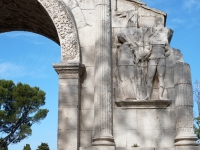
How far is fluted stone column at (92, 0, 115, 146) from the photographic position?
8712 mm

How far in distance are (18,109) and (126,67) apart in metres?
25.3

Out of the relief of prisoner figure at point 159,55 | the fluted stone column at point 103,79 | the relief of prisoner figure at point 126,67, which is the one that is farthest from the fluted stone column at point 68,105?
the relief of prisoner figure at point 159,55

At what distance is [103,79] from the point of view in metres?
9.19

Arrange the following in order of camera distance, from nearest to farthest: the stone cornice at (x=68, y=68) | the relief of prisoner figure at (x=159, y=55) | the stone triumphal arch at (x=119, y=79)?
the stone triumphal arch at (x=119, y=79)
the stone cornice at (x=68, y=68)
the relief of prisoner figure at (x=159, y=55)

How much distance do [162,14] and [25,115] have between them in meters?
26.1

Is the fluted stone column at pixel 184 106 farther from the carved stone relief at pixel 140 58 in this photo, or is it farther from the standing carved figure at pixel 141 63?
the standing carved figure at pixel 141 63

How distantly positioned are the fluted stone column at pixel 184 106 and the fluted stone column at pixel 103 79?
190 centimetres

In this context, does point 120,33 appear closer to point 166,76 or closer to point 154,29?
point 154,29

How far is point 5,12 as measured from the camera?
476 inches

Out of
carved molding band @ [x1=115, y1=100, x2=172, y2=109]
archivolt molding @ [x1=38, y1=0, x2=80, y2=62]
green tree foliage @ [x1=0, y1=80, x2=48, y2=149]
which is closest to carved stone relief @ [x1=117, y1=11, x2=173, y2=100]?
carved molding band @ [x1=115, y1=100, x2=172, y2=109]

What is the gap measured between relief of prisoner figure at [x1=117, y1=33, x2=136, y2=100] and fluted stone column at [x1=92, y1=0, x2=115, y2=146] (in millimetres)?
350

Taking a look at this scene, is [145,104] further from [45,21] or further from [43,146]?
[43,146]

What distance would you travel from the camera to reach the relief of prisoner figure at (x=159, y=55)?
941 cm

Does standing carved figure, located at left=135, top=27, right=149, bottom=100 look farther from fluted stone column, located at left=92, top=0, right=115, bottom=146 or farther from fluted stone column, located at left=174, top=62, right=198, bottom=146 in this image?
fluted stone column, located at left=174, top=62, right=198, bottom=146
